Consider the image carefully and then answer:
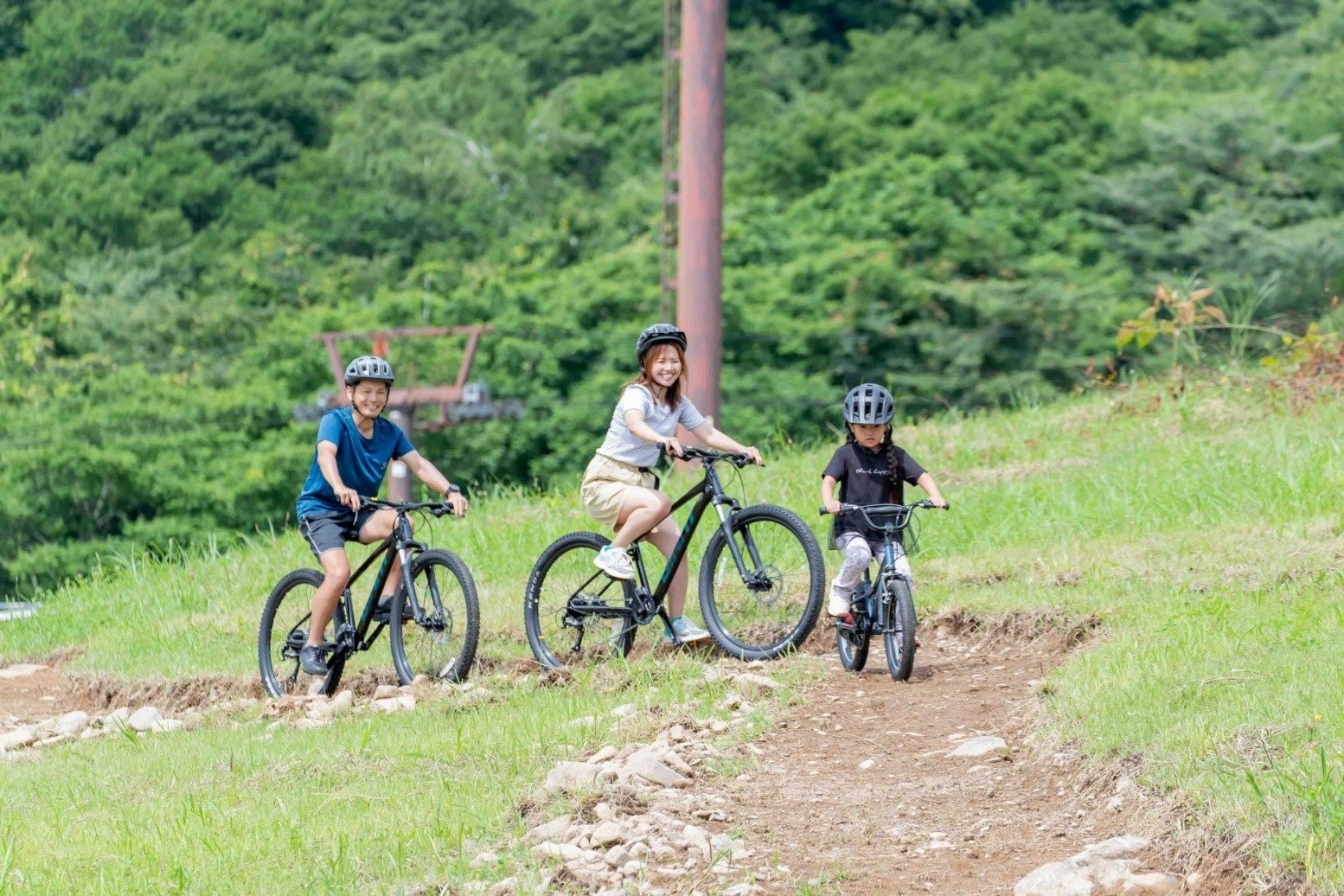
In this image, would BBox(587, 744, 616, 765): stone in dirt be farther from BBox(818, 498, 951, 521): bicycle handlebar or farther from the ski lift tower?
the ski lift tower

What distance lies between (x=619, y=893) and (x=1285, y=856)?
74.3 inches

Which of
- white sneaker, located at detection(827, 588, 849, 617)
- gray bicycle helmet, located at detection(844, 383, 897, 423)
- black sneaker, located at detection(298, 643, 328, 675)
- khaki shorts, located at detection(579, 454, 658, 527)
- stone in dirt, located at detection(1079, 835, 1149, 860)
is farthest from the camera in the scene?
black sneaker, located at detection(298, 643, 328, 675)

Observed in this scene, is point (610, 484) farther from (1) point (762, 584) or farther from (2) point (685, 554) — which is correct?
(1) point (762, 584)

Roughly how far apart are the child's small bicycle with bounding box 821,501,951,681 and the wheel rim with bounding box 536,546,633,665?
1.28 m

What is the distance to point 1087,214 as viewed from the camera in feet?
137

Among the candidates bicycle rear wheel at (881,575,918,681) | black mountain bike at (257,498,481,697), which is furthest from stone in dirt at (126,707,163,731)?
bicycle rear wheel at (881,575,918,681)

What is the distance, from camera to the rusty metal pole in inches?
671

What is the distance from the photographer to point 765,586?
918 centimetres

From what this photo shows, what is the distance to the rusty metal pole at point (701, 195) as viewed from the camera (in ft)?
55.9

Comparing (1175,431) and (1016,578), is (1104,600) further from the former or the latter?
(1175,431)

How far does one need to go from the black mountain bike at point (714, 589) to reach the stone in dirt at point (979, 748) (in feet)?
4.66

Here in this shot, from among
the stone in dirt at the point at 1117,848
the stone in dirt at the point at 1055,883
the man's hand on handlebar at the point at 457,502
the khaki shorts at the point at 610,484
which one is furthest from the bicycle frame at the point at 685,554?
the stone in dirt at the point at 1055,883

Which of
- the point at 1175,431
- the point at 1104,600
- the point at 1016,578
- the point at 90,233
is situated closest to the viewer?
the point at 1104,600

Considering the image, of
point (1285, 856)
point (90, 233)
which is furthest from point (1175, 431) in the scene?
point (90, 233)
